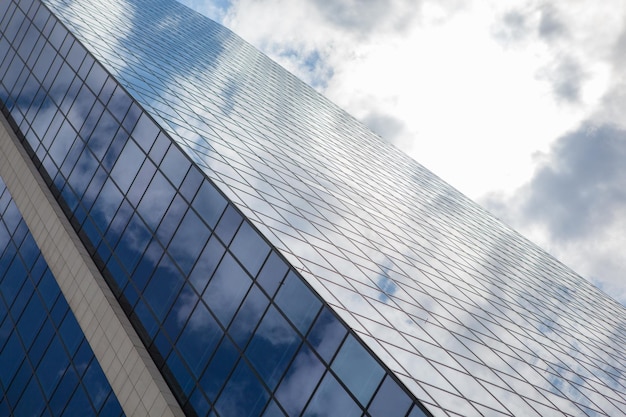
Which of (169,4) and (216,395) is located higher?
(169,4)

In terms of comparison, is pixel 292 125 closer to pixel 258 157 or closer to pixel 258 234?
pixel 258 157

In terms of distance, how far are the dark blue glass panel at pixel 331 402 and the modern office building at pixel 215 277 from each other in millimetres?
49

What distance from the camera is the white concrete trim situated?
27.1 meters

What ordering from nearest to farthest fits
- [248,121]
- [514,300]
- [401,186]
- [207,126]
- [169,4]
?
[207,126] → [514,300] → [248,121] → [401,186] → [169,4]

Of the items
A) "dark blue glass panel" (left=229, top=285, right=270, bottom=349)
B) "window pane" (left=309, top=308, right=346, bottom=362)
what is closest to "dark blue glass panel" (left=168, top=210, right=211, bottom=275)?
"dark blue glass panel" (left=229, top=285, right=270, bottom=349)

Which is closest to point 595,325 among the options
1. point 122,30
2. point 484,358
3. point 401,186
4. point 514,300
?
point 514,300

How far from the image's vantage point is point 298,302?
24797 mm

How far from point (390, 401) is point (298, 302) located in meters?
5.30

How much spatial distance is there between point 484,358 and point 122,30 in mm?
41924

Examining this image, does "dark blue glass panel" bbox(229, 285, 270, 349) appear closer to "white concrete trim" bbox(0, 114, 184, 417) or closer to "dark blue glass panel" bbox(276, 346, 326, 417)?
"dark blue glass panel" bbox(276, 346, 326, 417)

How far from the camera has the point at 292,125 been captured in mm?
60406

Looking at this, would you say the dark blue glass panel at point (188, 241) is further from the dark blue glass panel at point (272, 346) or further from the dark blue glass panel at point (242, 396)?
the dark blue glass panel at point (242, 396)

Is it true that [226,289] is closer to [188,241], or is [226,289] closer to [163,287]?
[188,241]

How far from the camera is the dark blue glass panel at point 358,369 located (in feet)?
71.3
